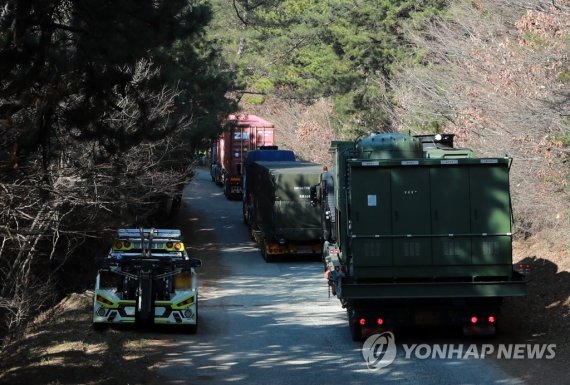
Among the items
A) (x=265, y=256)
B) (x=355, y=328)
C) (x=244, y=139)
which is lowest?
(x=355, y=328)

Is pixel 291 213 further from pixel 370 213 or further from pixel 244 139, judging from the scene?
pixel 244 139

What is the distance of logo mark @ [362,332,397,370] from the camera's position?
15.4 metres

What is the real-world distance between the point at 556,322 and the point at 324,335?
4.56m

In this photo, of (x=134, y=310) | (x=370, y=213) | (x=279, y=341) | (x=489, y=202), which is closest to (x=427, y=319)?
(x=370, y=213)

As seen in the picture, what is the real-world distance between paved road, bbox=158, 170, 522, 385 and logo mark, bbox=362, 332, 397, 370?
5.5 inches

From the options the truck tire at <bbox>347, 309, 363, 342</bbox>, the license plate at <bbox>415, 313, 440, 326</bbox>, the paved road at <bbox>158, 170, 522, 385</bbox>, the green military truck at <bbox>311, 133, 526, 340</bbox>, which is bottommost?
the paved road at <bbox>158, 170, 522, 385</bbox>

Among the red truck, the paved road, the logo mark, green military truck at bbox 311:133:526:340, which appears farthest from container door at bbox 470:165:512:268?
the red truck

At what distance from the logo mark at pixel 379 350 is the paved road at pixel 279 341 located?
14 cm

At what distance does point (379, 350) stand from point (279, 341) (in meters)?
2.44

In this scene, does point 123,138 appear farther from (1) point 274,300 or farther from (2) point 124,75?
(1) point 274,300

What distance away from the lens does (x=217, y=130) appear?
37.2m

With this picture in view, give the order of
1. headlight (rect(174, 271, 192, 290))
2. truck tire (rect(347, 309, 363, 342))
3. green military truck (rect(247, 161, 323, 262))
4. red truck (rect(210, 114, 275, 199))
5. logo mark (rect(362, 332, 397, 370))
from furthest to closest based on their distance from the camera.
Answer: red truck (rect(210, 114, 275, 199))
green military truck (rect(247, 161, 323, 262))
headlight (rect(174, 271, 192, 290))
truck tire (rect(347, 309, 363, 342))
logo mark (rect(362, 332, 397, 370))

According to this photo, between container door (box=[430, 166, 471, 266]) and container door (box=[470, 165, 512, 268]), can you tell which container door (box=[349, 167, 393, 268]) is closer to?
container door (box=[430, 166, 471, 266])

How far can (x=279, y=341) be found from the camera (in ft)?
59.4
